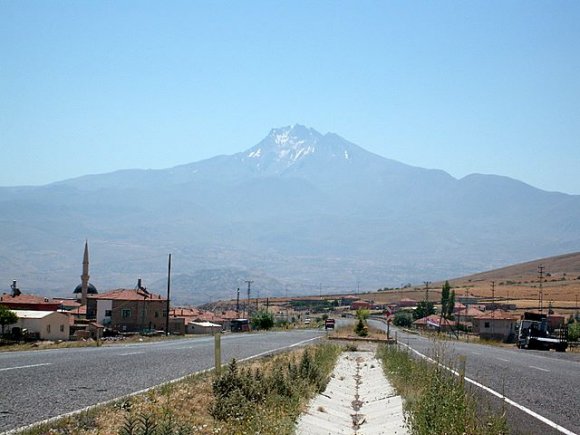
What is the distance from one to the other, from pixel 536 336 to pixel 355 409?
38419 mm

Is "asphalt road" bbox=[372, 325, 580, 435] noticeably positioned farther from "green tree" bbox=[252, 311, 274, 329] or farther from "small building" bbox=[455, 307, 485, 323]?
"small building" bbox=[455, 307, 485, 323]

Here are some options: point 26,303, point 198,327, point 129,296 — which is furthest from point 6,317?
point 198,327

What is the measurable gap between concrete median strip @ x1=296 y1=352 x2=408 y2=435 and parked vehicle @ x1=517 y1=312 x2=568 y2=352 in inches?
1088

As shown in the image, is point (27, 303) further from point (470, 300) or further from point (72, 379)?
point (470, 300)

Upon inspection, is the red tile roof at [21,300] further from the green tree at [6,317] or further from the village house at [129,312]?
the green tree at [6,317]

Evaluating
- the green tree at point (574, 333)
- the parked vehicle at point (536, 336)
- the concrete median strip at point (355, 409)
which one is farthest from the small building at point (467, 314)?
the concrete median strip at point (355, 409)

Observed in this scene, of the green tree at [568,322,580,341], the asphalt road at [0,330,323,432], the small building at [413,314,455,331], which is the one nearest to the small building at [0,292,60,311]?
the small building at [413,314,455,331]

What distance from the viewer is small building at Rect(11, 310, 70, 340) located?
6397 cm

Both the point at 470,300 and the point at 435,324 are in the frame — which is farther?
the point at 470,300

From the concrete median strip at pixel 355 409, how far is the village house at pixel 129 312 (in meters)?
67.9

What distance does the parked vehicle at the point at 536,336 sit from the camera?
173 feet

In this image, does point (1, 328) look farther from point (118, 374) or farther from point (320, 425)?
point (320, 425)

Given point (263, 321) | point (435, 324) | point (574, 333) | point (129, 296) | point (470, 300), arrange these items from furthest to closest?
point (470, 300) → point (435, 324) → point (129, 296) → point (263, 321) → point (574, 333)

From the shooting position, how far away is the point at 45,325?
2574 inches
